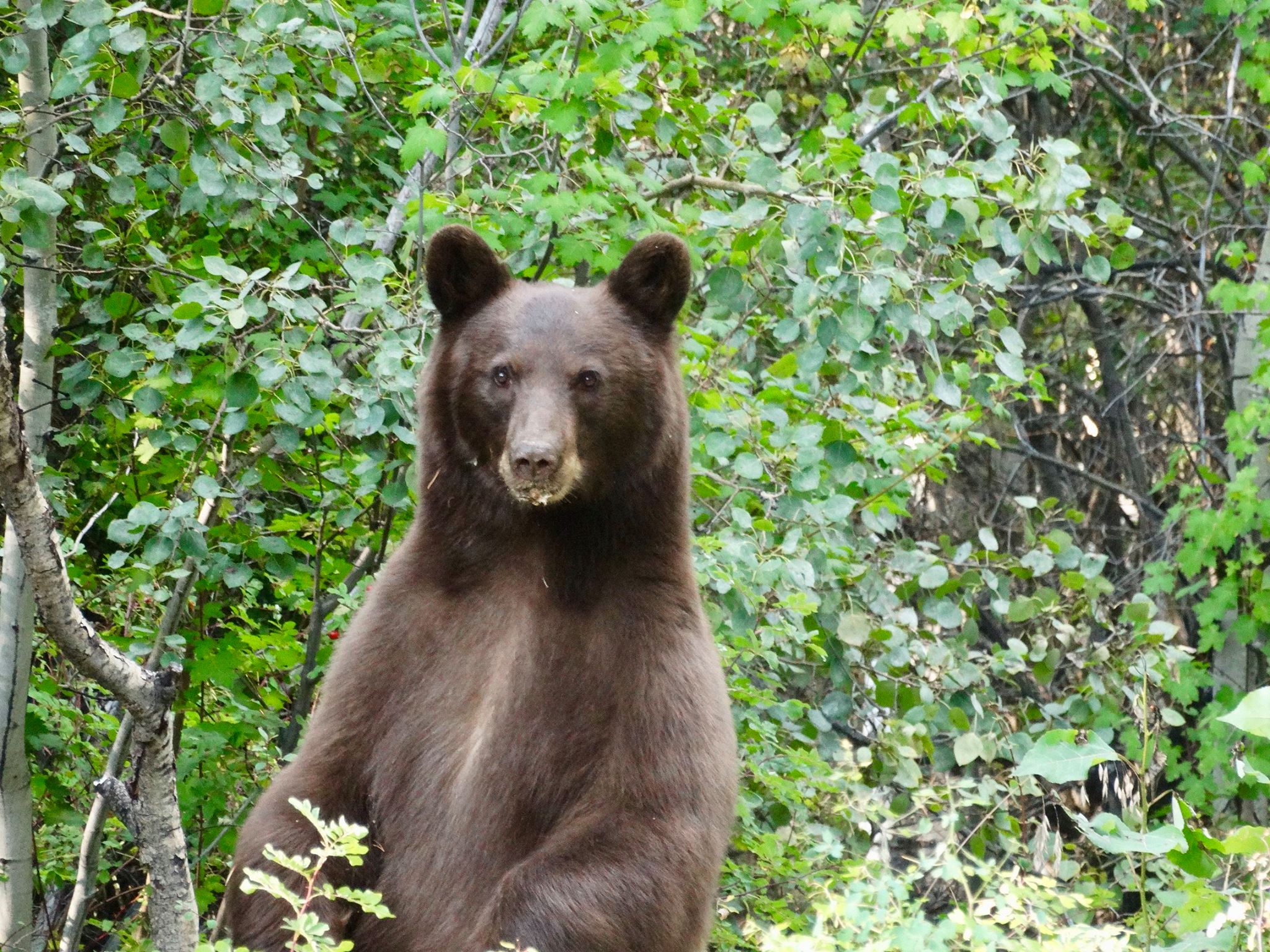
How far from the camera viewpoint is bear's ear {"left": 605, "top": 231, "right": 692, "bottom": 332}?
3861 millimetres

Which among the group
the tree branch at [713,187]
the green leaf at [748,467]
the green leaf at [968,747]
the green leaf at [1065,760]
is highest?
the tree branch at [713,187]

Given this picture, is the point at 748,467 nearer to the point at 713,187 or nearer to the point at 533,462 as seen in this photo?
the point at 713,187

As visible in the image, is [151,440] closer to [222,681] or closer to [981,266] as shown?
[222,681]

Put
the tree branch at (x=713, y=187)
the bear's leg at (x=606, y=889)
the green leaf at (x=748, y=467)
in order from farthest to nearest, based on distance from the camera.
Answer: the green leaf at (x=748, y=467)
the tree branch at (x=713, y=187)
the bear's leg at (x=606, y=889)

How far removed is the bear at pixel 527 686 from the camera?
3139 millimetres

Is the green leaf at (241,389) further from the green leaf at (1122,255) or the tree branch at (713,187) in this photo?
the green leaf at (1122,255)

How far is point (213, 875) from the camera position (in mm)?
5637

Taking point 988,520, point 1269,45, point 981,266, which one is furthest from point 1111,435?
point 981,266

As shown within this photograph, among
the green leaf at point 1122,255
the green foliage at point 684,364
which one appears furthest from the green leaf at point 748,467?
the green leaf at point 1122,255

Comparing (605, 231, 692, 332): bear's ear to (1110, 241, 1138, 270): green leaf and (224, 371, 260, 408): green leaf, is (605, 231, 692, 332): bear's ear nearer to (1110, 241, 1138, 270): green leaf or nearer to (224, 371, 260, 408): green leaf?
(224, 371, 260, 408): green leaf

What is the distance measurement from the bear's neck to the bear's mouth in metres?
0.08

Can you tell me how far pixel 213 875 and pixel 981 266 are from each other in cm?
362

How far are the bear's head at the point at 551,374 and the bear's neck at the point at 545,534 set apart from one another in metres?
0.03

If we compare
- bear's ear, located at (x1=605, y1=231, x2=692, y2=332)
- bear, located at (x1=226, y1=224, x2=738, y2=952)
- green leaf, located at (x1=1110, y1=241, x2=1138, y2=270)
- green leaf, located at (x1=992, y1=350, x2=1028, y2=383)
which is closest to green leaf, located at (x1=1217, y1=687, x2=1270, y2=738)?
bear, located at (x1=226, y1=224, x2=738, y2=952)
